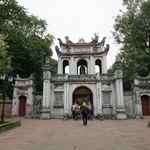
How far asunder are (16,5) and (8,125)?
1472cm

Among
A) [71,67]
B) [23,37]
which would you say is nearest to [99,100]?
[71,67]

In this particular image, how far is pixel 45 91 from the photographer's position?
52.1ft

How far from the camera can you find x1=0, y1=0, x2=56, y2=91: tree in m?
17.5

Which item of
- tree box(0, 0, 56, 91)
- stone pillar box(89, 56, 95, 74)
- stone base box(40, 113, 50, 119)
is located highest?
tree box(0, 0, 56, 91)

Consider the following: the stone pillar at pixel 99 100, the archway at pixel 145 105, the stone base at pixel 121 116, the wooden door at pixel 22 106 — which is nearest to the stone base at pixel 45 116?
the wooden door at pixel 22 106

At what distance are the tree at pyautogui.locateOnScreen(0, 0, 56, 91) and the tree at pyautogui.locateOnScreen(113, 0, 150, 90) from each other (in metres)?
10.6

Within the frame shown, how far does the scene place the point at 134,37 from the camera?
19.3 meters

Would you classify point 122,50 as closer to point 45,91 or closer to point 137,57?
point 137,57

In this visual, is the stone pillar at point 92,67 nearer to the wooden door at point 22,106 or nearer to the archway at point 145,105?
the archway at point 145,105

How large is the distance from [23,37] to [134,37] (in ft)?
46.1

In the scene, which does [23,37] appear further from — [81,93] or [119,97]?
[119,97]

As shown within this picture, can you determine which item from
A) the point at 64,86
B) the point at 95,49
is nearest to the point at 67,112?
the point at 64,86

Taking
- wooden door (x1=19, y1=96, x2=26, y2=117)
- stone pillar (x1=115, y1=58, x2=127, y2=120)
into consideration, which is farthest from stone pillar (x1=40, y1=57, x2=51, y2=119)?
stone pillar (x1=115, y1=58, x2=127, y2=120)

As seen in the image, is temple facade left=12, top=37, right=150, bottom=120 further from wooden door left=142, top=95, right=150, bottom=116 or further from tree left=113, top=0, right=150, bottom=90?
tree left=113, top=0, right=150, bottom=90
